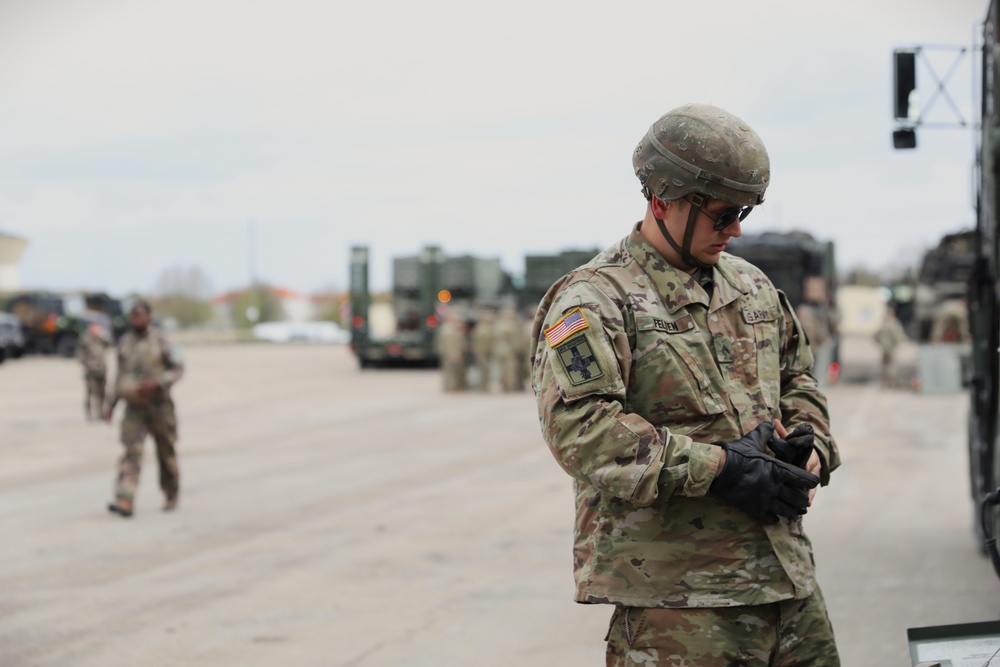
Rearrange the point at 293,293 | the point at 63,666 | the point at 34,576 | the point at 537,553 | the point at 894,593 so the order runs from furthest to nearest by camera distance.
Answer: the point at 293,293, the point at 537,553, the point at 34,576, the point at 894,593, the point at 63,666

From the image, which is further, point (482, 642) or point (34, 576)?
point (34, 576)

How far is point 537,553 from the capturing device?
8289mm

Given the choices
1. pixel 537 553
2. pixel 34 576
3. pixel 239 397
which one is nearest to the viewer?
pixel 34 576

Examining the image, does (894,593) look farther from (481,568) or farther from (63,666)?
(63,666)

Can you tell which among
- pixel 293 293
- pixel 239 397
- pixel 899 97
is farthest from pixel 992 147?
pixel 293 293

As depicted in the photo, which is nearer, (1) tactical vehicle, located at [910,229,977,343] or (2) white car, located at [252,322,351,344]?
(1) tactical vehicle, located at [910,229,977,343]

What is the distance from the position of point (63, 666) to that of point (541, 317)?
364 cm

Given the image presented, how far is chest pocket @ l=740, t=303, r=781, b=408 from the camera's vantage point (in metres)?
3.23

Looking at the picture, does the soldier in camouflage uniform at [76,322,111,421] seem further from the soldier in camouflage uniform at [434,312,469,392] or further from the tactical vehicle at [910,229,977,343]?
the tactical vehicle at [910,229,977,343]

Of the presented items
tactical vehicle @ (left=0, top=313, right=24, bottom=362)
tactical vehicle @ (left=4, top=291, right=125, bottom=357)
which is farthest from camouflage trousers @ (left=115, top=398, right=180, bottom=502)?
tactical vehicle @ (left=4, top=291, right=125, bottom=357)

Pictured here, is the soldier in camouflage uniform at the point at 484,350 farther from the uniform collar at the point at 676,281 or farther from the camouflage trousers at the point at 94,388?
the uniform collar at the point at 676,281

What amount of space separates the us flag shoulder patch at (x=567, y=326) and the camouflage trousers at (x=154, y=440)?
24.3ft

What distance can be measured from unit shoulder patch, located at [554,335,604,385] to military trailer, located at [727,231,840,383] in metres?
18.3

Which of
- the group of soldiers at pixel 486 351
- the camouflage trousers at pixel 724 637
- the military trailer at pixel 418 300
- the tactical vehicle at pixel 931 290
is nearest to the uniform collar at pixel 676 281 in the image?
the camouflage trousers at pixel 724 637
